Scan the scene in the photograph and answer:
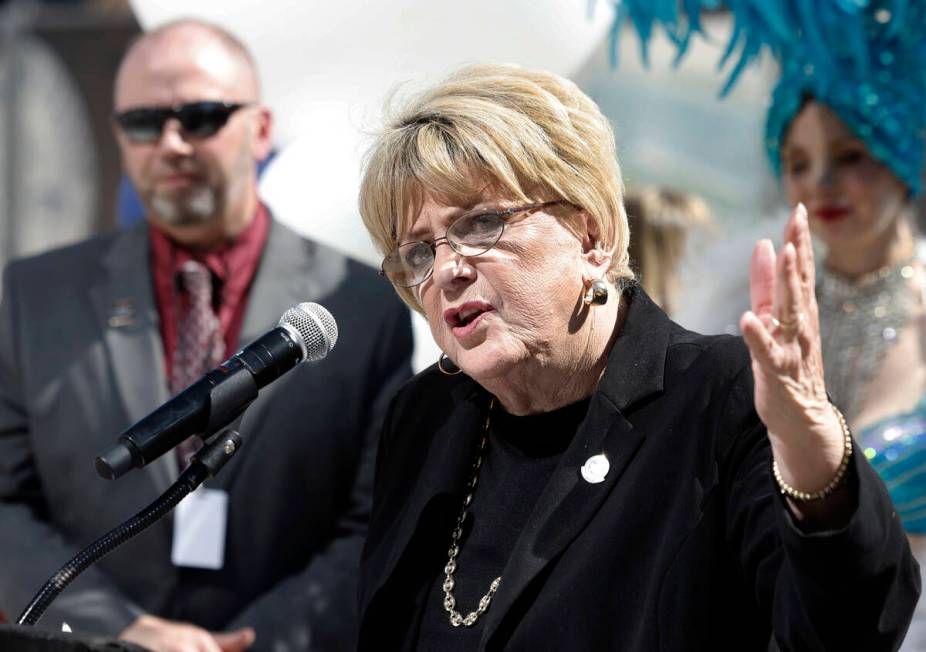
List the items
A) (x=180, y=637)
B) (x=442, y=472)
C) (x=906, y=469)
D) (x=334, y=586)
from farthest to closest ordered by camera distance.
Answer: (x=906, y=469) < (x=334, y=586) < (x=180, y=637) < (x=442, y=472)

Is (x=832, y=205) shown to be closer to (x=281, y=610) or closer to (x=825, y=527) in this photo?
(x=281, y=610)

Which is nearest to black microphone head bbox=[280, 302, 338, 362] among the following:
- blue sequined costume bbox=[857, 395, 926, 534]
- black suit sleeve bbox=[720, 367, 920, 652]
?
black suit sleeve bbox=[720, 367, 920, 652]

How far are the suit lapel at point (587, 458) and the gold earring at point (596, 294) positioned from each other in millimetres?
70

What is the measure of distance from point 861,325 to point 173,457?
187 cm

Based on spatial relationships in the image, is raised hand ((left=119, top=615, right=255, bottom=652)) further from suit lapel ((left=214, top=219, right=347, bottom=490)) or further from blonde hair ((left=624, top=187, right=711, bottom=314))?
blonde hair ((left=624, top=187, right=711, bottom=314))

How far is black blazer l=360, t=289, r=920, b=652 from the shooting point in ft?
4.76

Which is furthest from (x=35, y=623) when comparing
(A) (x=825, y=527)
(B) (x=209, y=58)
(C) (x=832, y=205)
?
(C) (x=832, y=205)

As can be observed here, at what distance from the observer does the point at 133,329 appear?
10.3ft

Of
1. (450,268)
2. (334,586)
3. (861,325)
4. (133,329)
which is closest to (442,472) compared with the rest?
(450,268)

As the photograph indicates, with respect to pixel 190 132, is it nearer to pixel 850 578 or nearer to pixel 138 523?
pixel 138 523

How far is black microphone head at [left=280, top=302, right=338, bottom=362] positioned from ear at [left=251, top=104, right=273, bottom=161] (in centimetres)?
161

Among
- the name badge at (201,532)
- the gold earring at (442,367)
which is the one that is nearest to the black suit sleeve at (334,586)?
the name badge at (201,532)

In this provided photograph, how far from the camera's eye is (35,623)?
5.37 ft

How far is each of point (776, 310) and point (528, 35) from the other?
7.08 feet
